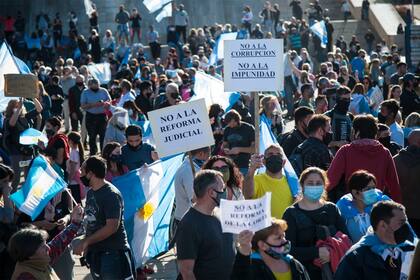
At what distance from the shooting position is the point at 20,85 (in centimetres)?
1440

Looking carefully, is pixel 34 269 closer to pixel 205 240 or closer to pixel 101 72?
pixel 205 240

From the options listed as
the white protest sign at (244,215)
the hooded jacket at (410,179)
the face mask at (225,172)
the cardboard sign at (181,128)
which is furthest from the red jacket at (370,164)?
the white protest sign at (244,215)

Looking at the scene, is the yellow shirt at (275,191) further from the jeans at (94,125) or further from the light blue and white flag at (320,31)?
the light blue and white flag at (320,31)

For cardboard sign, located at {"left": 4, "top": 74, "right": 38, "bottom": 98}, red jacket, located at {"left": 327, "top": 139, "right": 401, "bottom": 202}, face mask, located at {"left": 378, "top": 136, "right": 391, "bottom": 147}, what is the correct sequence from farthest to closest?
cardboard sign, located at {"left": 4, "top": 74, "right": 38, "bottom": 98} → face mask, located at {"left": 378, "top": 136, "right": 391, "bottom": 147} → red jacket, located at {"left": 327, "top": 139, "right": 401, "bottom": 202}

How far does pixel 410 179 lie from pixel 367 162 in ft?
2.22

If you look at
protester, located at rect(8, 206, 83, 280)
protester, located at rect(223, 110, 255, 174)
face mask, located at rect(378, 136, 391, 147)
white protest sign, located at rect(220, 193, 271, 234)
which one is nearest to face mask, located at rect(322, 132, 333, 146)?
face mask, located at rect(378, 136, 391, 147)

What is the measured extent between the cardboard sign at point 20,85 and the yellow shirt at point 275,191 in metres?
5.82

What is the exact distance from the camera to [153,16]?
44.8 meters

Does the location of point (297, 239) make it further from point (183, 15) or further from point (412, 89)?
point (183, 15)

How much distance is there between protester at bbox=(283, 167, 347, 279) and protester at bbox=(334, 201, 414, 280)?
0.66m

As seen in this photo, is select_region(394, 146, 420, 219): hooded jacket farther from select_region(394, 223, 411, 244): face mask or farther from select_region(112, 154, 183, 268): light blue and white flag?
select_region(394, 223, 411, 244): face mask

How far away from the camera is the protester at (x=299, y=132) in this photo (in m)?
11.4

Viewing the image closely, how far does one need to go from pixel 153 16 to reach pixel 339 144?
108 ft

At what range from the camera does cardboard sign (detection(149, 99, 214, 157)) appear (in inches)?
396
